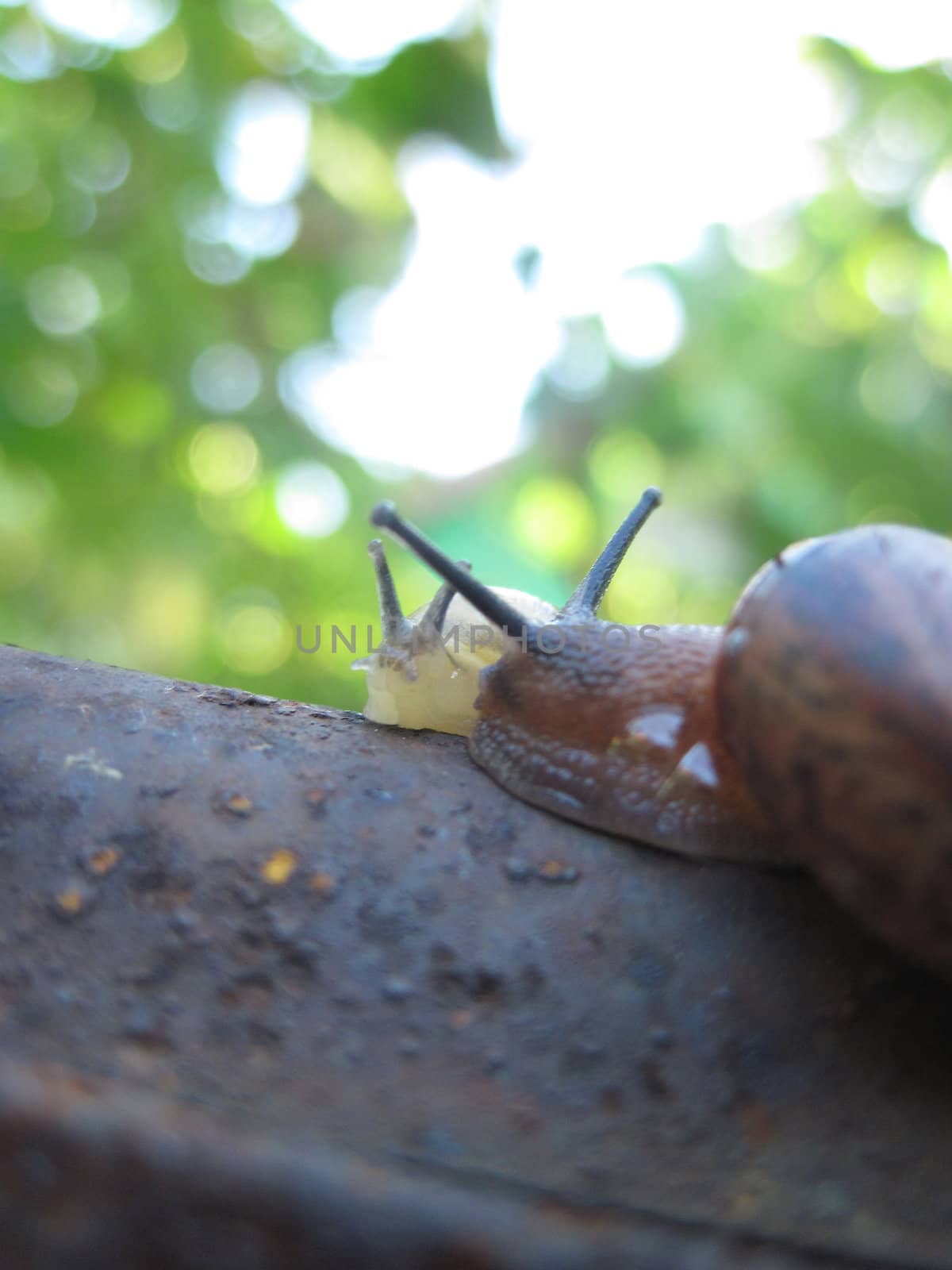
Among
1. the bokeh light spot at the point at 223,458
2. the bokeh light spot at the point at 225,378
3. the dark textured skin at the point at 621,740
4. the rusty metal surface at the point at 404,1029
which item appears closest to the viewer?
the rusty metal surface at the point at 404,1029

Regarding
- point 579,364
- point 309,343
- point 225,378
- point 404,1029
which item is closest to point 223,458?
point 225,378

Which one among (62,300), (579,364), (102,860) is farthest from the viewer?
(579,364)

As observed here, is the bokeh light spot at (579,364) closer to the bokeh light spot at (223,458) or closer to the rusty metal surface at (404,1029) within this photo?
the bokeh light spot at (223,458)

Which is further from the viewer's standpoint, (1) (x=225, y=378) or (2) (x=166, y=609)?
(2) (x=166, y=609)

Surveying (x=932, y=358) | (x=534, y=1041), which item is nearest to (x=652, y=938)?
(x=534, y=1041)

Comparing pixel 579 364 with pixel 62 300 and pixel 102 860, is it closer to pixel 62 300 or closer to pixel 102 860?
pixel 62 300


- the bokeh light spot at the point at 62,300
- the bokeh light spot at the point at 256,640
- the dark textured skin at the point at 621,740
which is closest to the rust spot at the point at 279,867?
the dark textured skin at the point at 621,740
